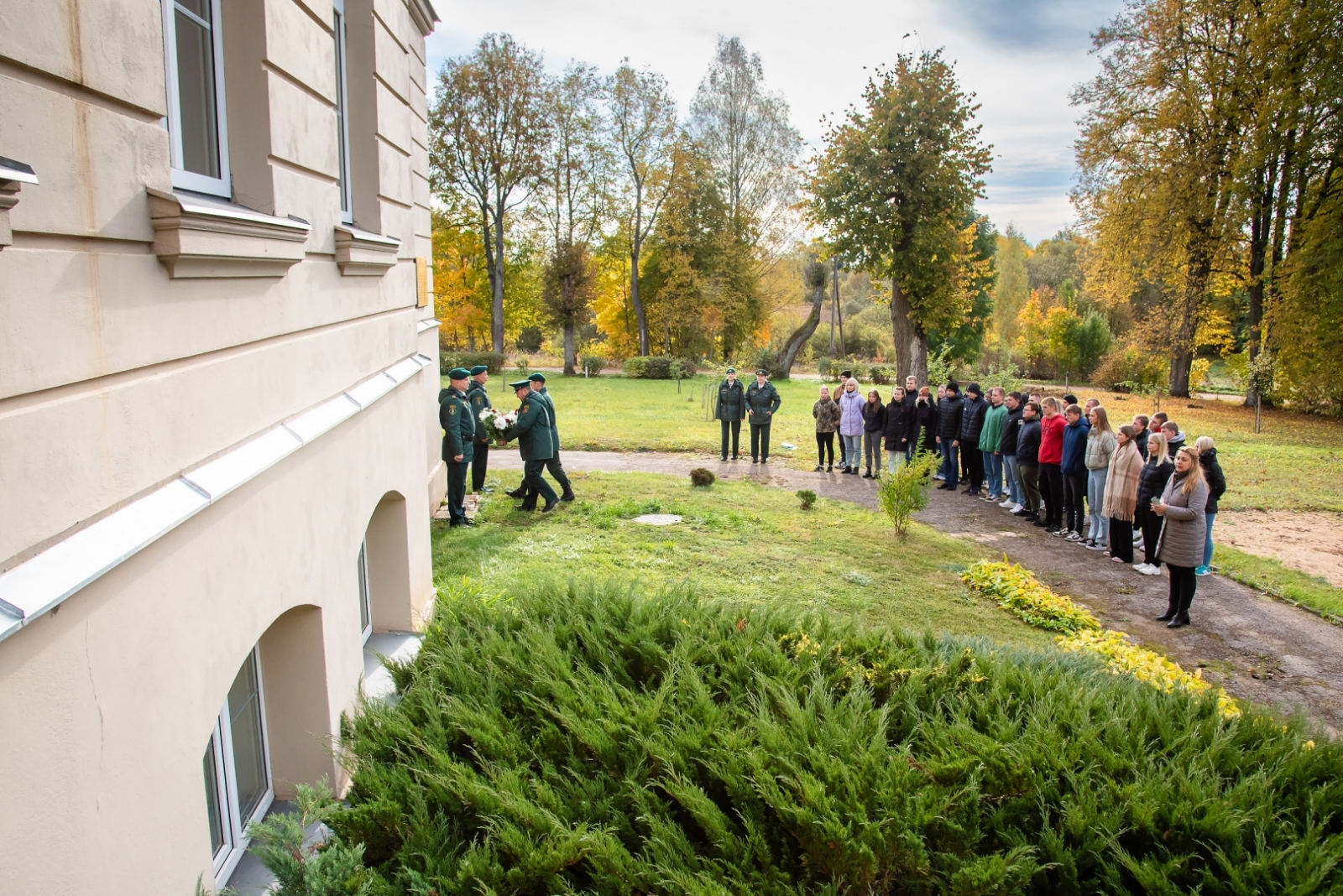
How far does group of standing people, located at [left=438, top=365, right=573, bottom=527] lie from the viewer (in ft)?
39.0

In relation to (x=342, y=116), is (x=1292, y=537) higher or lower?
lower

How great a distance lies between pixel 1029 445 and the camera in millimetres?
13562

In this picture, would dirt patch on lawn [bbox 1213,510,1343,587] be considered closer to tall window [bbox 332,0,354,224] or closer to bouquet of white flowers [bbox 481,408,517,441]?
bouquet of white flowers [bbox 481,408,517,441]

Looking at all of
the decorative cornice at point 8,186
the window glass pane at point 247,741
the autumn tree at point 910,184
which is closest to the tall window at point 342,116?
the window glass pane at point 247,741

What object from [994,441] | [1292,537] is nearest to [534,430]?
[994,441]

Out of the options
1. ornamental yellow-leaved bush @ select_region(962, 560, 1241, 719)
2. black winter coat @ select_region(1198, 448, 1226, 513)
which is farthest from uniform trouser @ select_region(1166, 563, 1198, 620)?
black winter coat @ select_region(1198, 448, 1226, 513)

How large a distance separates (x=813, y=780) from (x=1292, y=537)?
13.3 meters

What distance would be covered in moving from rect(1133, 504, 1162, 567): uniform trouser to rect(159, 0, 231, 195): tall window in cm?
1095

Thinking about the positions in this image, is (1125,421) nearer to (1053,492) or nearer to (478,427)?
(1053,492)

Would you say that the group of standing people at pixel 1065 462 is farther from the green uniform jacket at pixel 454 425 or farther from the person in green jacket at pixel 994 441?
the green uniform jacket at pixel 454 425

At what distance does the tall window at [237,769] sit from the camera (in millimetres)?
3748

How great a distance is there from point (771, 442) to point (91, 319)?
19.8 meters

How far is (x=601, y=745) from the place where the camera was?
13.3 ft

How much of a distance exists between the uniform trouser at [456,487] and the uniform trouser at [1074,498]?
9035 mm
